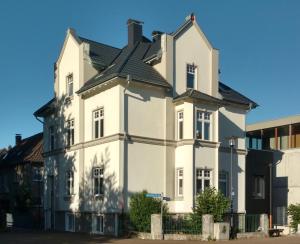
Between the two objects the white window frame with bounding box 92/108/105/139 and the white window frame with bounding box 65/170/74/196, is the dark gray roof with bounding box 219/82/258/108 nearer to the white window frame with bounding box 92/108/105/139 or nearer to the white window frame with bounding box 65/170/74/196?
the white window frame with bounding box 92/108/105/139

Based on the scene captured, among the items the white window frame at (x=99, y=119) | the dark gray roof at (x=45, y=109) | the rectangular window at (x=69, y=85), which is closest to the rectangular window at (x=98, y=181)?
the white window frame at (x=99, y=119)

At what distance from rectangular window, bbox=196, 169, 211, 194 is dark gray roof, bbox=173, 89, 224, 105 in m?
4.01

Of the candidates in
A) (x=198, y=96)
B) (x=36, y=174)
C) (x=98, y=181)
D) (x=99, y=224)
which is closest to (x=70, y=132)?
(x=98, y=181)

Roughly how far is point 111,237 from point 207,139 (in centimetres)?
788

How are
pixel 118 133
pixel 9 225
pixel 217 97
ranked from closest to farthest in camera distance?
pixel 118 133 → pixel 217 97 → pixel 9 225

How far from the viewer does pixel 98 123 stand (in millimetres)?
30953

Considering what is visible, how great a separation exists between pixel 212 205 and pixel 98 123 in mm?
8488

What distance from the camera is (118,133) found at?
93.1ft

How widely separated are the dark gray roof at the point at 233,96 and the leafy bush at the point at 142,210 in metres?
9.33

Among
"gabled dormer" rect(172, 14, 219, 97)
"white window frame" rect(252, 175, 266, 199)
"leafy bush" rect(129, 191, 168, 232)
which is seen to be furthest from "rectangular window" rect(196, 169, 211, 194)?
"white window frame" rect(252, 175, 266, 199)

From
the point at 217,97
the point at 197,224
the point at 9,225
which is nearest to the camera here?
the point at 197,224

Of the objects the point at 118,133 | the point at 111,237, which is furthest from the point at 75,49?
the point at 111,237

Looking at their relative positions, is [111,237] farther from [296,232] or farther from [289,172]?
[289,172]

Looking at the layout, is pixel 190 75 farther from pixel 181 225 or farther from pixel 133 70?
pixel 181 225
